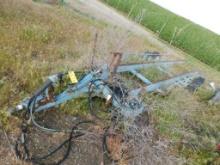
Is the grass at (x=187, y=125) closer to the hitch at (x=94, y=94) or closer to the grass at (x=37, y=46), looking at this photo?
the hitch at (x=94, y=94)

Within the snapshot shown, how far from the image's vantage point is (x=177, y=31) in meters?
11.6

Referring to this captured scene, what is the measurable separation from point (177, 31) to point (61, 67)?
760cm

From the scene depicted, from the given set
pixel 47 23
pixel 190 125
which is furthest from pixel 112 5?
pixel 190 125

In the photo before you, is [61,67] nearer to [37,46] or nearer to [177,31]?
[37,46]

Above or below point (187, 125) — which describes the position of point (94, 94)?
above

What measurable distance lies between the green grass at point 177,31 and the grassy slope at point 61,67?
174 inches

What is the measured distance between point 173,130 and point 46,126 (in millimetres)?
1780

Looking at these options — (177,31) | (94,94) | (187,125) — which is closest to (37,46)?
(94,94)

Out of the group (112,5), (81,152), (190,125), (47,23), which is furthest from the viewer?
(112,5)

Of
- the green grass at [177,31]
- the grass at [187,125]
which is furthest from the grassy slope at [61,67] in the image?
the green grass at [177,31]

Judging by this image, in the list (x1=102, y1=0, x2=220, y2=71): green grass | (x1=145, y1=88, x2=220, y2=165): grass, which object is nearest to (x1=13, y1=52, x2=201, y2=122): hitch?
(x1=145, y1=88, x2=220, y2=165): grass

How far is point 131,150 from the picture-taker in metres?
3.75

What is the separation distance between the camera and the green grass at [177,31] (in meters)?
11.0

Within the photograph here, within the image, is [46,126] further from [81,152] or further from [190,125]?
[190,125]
